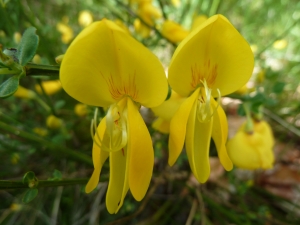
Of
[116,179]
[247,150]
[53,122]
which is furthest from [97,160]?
[53,122]

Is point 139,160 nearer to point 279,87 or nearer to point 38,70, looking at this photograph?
point 38,70

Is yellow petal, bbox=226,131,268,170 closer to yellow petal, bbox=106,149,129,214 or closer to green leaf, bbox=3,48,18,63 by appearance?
yellow petal, bbox=106,149,129,214

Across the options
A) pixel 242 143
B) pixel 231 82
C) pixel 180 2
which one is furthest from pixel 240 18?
pixel 231 82

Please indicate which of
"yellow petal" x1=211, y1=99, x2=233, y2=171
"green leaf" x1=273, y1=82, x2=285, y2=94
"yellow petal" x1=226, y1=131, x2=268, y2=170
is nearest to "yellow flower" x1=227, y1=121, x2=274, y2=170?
"yellow petal" x1=226, y1=131, x2=268, y2=170

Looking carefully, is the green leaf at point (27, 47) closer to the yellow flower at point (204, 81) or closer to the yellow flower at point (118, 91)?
the yellow flower at point (118, 91)

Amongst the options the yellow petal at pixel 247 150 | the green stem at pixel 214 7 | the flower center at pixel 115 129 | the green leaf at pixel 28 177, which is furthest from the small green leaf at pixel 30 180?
the green stem at pixel 214 7

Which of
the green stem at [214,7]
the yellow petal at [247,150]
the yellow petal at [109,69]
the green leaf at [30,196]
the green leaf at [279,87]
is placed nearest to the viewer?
the yellow petal at [109,69]
